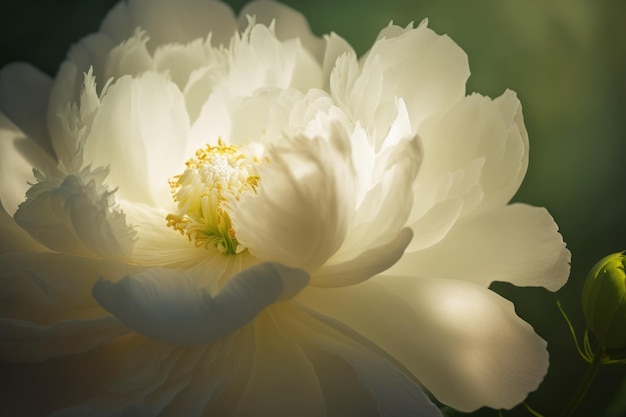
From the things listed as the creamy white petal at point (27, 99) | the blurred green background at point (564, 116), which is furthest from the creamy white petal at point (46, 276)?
the blurred green background at point (564, 116)

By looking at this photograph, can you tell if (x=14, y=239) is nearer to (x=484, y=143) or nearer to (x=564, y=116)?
(x=484, y=143)

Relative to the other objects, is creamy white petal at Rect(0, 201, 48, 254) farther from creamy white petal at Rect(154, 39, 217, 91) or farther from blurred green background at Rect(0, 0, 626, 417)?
blurred green background at Rect(0, 0, 626, 417)

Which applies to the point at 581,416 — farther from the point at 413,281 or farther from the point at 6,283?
the point at 6,283

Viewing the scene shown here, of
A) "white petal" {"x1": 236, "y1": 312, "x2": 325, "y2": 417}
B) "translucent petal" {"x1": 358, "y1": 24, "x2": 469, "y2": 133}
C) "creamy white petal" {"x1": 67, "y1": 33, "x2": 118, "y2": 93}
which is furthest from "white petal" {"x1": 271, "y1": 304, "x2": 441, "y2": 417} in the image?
"creamy white petal" {"x1": 67, "y1": 33, "x2": 118, "y2": 93}

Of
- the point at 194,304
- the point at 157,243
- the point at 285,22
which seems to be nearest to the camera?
the point at 194,304

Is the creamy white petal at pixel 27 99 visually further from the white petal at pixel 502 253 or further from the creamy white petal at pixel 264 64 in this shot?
the white petal at pixel 502 253

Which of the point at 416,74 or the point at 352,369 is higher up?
the point at 416,74

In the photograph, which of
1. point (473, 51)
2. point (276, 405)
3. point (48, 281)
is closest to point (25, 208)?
point (48, 281)

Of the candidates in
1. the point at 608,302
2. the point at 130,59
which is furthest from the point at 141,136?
the point at 608,302
